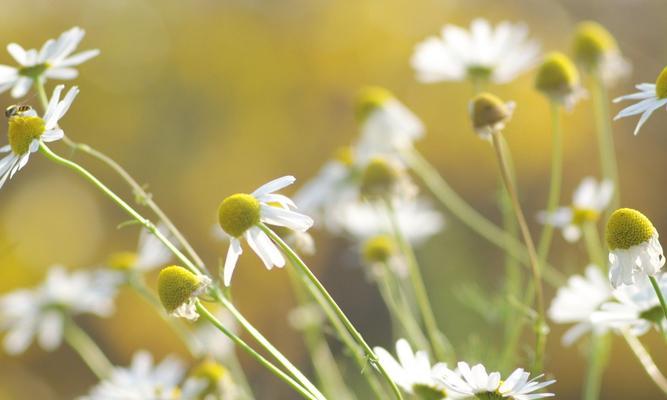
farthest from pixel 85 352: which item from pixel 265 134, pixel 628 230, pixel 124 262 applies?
pixel 265 134

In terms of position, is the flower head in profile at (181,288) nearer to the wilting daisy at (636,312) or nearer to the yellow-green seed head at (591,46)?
the wilting daisy at (636,312)

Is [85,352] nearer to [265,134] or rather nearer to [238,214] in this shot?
[238,214]

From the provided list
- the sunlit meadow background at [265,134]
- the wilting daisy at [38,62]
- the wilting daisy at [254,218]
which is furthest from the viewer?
the sunlit meadow background at [265,134]

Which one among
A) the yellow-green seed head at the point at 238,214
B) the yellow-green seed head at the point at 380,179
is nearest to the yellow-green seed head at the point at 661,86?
the yellow-green seed head at the point at 238,214

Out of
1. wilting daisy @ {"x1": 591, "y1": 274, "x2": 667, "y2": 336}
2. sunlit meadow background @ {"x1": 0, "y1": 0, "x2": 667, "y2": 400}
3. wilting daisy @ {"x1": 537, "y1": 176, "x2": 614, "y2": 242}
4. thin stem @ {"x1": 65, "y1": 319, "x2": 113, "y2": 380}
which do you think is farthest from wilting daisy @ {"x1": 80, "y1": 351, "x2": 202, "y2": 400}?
sunlit meadow background @ {"x1": 0, "y1": 0, "x2": 667, "y2": 400}

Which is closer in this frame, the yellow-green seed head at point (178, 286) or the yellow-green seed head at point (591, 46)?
the yellow-green seed head at point (178, 286)

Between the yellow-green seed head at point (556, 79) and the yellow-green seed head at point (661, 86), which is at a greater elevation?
the yellow-green seed head at point (556, 79)

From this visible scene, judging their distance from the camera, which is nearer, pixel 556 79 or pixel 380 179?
pixel 556 79
